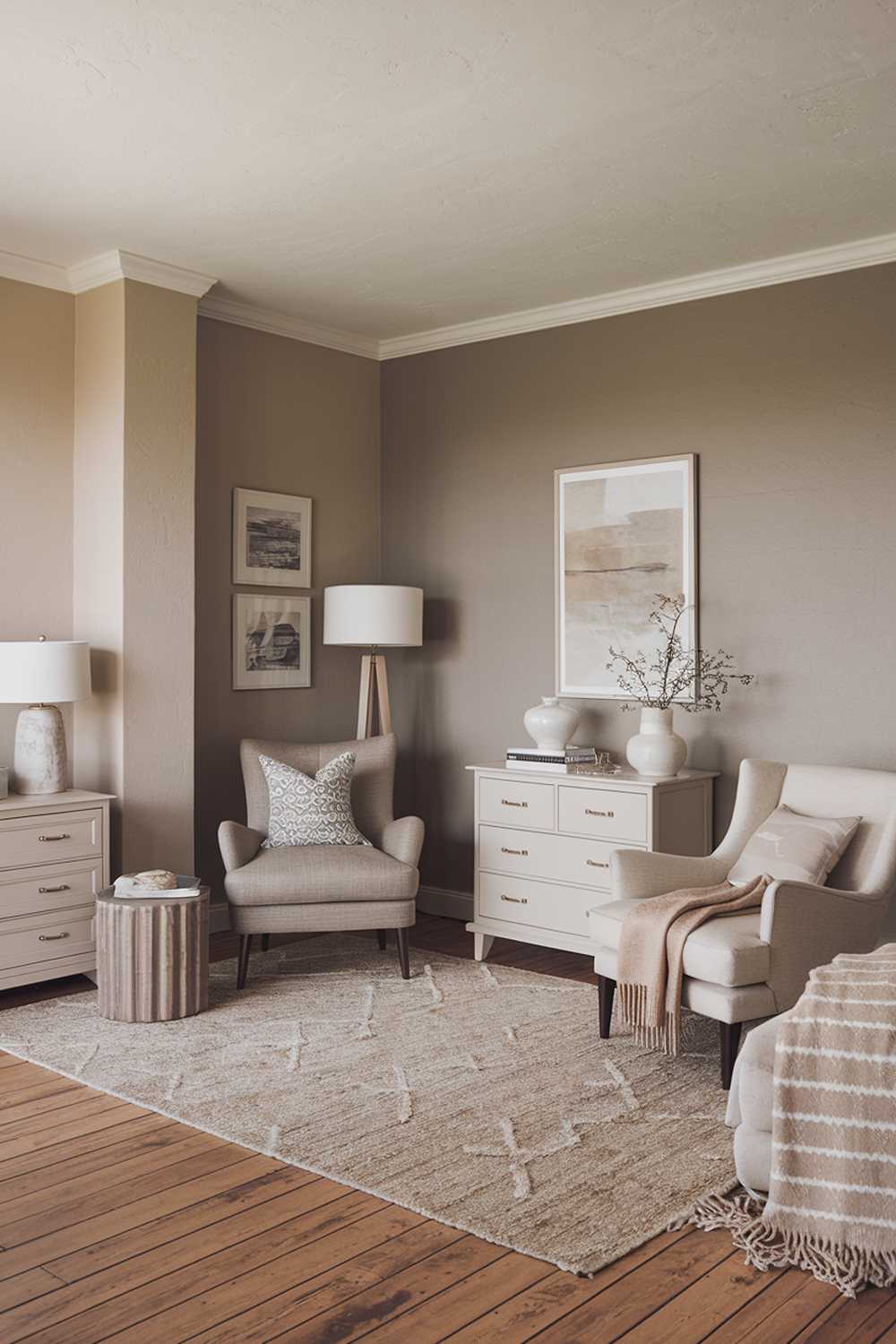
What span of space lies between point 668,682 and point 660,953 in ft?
5.55

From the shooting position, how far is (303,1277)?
2.45 m

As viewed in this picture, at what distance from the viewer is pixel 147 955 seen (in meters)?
4.06

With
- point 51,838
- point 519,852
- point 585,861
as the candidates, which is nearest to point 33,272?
point 51,838

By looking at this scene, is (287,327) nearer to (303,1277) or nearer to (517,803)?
(517,803)

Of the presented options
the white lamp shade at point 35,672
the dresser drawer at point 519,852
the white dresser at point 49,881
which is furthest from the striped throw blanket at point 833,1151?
the white lamp shade at point 35,672

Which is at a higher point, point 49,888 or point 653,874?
point 653,874

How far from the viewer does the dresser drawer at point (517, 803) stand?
483 cm

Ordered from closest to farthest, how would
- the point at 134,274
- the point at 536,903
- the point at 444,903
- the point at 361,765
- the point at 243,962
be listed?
the point at 243,962, the point at 134,274, the point at 536,903, the point at 361,765, the point at 444,903

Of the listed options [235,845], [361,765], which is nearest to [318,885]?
[235,845]

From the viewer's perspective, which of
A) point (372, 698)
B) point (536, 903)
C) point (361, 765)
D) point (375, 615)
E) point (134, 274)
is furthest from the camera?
point (372, 698)

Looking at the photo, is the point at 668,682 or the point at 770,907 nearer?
A: the point at 770,907

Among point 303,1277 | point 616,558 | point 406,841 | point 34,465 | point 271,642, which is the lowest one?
point 303,1277

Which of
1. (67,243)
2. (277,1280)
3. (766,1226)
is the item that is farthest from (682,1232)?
(67,243)

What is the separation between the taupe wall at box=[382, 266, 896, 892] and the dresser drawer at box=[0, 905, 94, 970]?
192 cm
